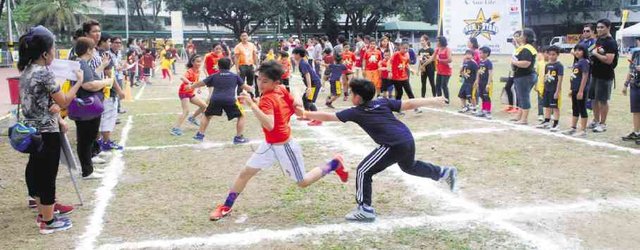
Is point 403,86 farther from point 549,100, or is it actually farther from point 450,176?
point 450,176

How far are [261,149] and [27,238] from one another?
1.99 metres

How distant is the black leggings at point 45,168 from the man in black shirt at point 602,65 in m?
7.26

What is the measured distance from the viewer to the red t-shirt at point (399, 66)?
11.4 m

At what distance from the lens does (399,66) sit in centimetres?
1138

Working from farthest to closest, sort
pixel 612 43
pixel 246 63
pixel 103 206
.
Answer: pixel 246 63, pixel 612 43, pixel 103 206

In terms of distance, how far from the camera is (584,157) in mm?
6965

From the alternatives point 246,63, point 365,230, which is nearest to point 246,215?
point 365,230

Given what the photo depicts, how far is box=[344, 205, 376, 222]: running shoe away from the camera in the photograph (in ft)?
15.3

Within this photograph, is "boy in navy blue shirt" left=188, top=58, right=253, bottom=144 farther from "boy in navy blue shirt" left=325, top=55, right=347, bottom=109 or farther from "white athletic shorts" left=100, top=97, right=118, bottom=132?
"boy in navy blue shirt" left=325, top=55, right=347, bottom=109

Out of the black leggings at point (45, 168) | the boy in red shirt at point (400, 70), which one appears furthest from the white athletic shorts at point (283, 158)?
the boy in red shirt at point (400, 70)

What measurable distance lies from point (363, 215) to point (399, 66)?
23.3ft

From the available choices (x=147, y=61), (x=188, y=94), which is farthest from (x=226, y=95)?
(x=147, y=61)

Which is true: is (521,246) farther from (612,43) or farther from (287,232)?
(612,43)

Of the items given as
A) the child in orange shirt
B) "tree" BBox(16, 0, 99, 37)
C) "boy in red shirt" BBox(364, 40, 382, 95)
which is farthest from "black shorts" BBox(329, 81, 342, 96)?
"tree" BBox(16, 0, 99, 37)
